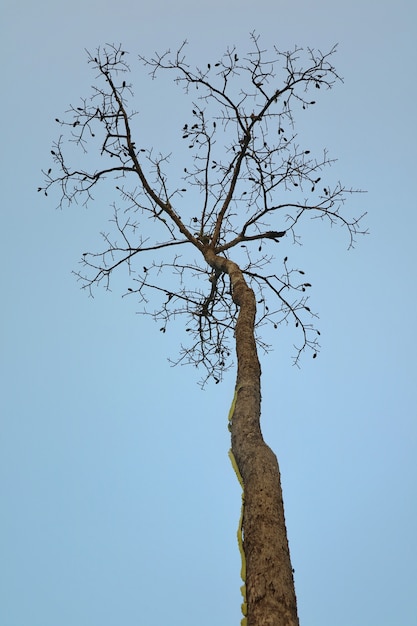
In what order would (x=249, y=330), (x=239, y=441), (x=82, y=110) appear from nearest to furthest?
(x=239, y=441), (x=249, y=330), (x=82, y=110)

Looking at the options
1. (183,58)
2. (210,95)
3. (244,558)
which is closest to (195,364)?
(210,95)

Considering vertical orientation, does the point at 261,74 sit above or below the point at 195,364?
above

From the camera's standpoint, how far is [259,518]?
2.07m

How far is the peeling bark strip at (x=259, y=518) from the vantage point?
1.74 m

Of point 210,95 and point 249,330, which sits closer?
point 249,330

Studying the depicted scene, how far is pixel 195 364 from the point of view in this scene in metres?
5.96

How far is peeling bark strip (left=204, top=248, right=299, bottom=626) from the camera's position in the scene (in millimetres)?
1735

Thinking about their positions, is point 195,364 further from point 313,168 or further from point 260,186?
point 313,168

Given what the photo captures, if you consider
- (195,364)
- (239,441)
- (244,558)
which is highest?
(195,364)

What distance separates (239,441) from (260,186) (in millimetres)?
3782

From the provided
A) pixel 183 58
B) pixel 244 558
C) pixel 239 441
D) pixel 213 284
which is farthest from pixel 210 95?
pixel 244 558

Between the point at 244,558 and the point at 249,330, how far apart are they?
1.68 meters

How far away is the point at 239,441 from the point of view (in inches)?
101

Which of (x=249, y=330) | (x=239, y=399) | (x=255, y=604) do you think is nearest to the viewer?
(x=255, y=604)
